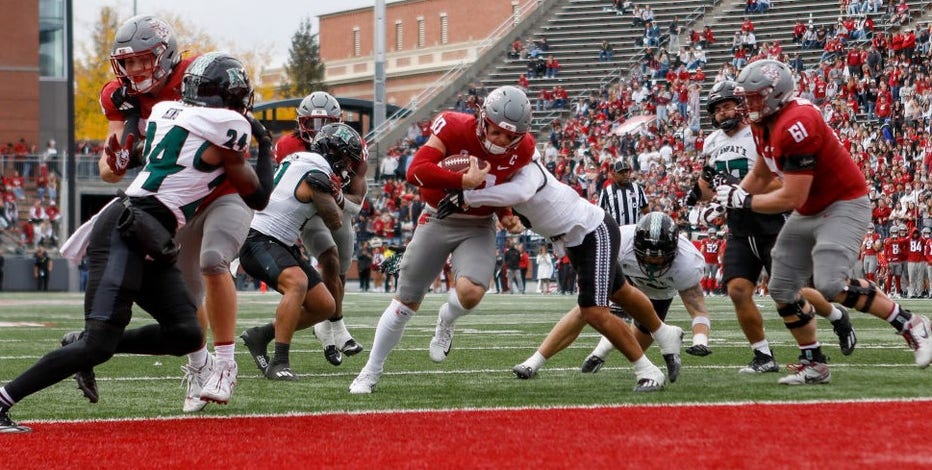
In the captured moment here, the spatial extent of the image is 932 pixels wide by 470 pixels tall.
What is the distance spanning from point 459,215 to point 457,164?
61 centimetres

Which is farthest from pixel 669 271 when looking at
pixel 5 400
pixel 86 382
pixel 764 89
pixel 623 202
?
pixel 623 202

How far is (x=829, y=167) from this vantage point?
7.91 meters

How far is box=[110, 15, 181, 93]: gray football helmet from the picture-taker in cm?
720

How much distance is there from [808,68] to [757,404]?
2922 centimetres

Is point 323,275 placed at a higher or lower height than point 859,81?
lower

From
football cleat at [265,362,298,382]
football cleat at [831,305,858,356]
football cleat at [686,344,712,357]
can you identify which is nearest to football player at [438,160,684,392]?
football cleat at [265,362,298,382]

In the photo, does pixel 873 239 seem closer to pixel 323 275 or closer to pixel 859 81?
pixel 859 81

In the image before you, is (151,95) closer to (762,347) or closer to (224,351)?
(224,351)

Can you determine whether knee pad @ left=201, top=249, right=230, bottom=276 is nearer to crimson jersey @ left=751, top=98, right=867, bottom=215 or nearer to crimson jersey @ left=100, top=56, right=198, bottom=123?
crimson jersey @ left=100, top=56, right=198, bottom=123

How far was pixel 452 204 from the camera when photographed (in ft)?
25.5

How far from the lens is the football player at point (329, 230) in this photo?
32.3 feet

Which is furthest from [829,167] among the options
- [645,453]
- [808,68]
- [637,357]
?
[808,68]

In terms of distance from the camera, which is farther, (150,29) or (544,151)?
(544,151)

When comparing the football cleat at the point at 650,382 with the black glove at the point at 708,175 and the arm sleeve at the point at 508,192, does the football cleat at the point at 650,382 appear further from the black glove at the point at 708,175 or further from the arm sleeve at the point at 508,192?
the black glove at the point at 708,175
